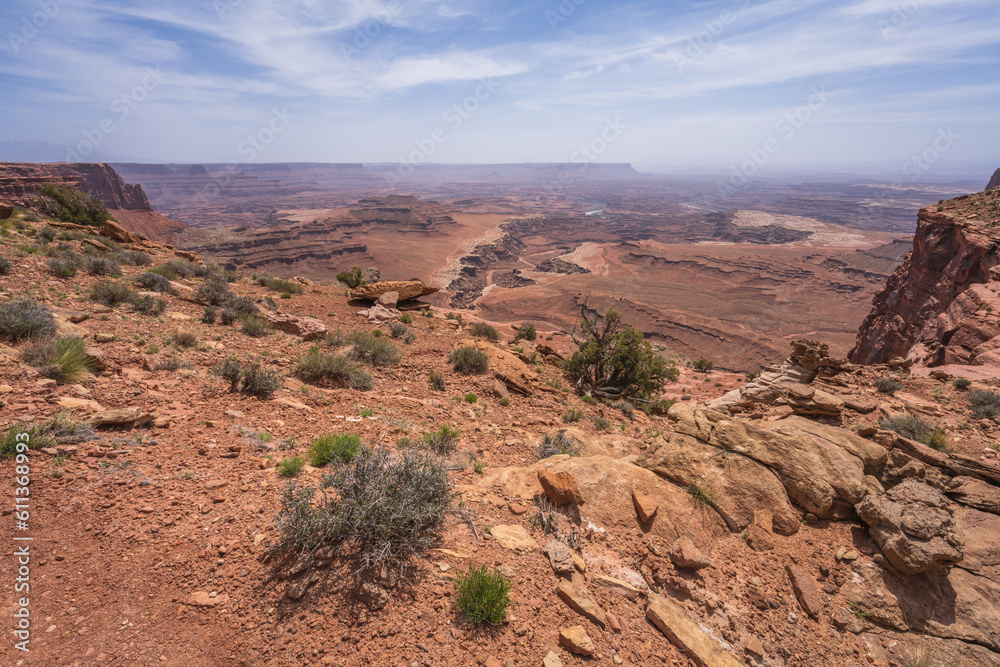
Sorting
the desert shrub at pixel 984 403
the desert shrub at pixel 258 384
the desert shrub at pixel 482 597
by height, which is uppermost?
the desert shrub at pixel 258 384

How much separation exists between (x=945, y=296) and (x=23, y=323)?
3760 cm

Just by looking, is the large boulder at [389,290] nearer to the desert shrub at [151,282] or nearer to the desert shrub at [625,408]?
the desert shrub at [151,282]

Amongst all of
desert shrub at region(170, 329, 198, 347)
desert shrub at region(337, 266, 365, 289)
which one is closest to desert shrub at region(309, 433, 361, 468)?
desert shrub at region(170, 329, 198, 347)

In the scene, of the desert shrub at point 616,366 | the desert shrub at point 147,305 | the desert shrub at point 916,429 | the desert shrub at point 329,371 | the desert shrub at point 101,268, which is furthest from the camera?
the desert shrub at point 616,366

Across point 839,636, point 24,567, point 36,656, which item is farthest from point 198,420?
point 839,636

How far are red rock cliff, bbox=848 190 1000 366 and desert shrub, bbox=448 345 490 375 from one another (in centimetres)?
1949

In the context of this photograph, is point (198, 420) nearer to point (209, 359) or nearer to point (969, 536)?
point (209, 359)

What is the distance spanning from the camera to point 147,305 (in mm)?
10180

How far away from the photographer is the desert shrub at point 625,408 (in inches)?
481

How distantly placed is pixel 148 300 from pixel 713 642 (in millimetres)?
14059

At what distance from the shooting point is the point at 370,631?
3.34 metres

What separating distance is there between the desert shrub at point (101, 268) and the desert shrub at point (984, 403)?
26.1 metres

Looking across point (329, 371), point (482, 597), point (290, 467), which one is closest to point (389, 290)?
point (329, 371)

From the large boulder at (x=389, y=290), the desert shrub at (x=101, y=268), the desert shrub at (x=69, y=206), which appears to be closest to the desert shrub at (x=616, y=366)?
the large boulder at (x=389, y=290)
